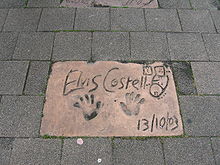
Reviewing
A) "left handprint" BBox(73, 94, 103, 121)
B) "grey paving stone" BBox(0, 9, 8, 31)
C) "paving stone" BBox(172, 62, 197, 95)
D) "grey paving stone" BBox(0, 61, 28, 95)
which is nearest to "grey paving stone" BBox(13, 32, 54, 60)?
"grey paving stone" BBox(0, 61, 28, 95)

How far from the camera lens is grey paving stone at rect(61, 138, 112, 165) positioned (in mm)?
2236

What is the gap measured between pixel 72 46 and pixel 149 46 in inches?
40.5

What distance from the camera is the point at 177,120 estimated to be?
2479mm

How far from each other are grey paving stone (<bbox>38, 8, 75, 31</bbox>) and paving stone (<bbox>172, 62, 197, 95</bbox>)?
61.3 inches

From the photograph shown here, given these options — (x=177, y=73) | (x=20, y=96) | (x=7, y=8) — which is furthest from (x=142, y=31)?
(x=7, y=8)

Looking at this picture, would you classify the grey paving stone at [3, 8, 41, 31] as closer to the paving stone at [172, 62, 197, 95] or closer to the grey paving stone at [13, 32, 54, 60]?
the grey paving stone at [13, 32, 54, 60]

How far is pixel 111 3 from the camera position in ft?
11.5

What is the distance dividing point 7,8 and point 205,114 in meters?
3.13

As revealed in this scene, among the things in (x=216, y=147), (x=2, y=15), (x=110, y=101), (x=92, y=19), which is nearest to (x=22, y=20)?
(x=2, y=15)

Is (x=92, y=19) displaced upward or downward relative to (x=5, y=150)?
upward

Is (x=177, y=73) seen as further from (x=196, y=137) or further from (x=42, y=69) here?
(x=42, y=69)

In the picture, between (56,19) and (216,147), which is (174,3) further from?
(216,147)

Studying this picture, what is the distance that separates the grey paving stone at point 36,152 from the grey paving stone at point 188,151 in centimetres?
112

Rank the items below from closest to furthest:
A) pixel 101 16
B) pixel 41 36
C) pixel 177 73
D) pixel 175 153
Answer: pixel 175 153 → pixel 177 73 → pixel 41 36 → pixel 101 16
